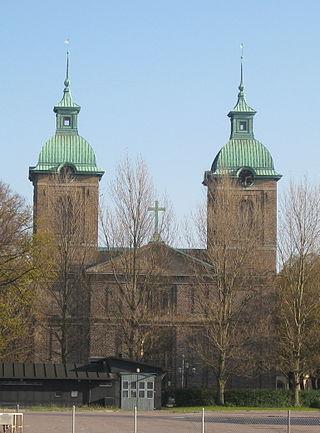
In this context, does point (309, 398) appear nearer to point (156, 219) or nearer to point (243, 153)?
point (156, 219)

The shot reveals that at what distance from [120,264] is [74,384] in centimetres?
1278

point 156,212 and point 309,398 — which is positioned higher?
point 156,212

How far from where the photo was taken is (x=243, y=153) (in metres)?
87.6

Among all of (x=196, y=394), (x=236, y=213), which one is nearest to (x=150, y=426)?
(x=196, y=394)

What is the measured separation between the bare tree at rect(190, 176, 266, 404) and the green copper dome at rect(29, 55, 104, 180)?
63.7ft

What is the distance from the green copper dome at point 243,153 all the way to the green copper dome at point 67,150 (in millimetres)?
9898

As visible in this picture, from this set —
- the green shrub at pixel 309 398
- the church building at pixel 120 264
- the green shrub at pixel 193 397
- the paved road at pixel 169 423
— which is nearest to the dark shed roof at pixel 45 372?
the paved road at pixel 169 423

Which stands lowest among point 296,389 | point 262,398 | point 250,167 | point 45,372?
point 262,398

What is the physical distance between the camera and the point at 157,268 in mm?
70750

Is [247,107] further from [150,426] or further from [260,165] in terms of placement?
[150,426]

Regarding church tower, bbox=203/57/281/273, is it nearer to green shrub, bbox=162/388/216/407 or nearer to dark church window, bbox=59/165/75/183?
dark church window, bbox=59/165/75/183

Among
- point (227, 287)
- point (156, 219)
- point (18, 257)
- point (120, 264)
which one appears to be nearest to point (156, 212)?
point (156, 219)

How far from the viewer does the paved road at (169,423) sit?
127ft

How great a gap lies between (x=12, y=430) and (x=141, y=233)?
3543 cm
